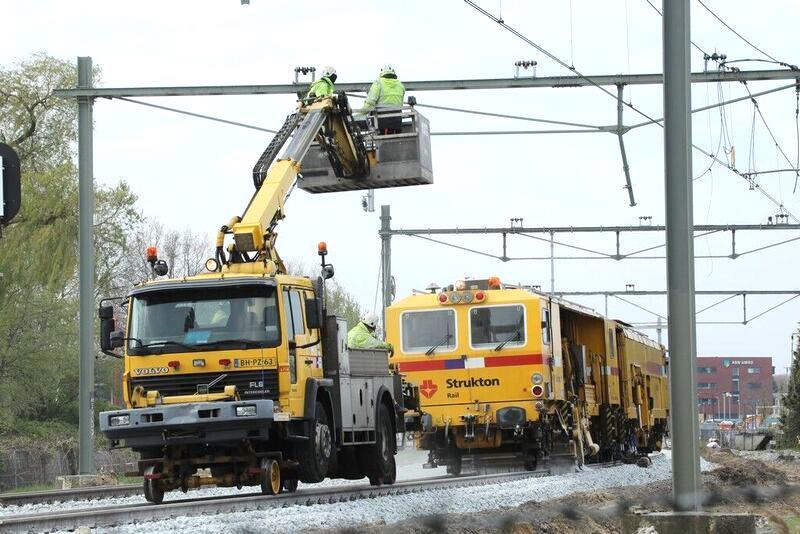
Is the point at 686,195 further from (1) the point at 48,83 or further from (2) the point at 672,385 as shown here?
(1) the point at 48,83

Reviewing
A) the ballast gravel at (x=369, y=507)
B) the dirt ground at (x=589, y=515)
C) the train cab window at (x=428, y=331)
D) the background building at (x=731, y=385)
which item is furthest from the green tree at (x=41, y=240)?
the background building at (x=731, y=385)

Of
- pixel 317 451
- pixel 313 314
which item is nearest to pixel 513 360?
pixel 317 451

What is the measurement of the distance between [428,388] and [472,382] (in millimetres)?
788

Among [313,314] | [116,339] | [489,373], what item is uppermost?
[313,314]

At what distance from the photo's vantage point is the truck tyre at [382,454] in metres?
19.2

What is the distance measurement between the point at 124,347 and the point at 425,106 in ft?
32.5

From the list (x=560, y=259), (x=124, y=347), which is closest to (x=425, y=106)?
(x=124, y=347)

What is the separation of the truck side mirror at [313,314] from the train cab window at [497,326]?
756 centimetres

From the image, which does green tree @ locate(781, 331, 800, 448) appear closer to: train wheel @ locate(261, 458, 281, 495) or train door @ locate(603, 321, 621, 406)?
train door @ locate(603, 321, 621, 406)

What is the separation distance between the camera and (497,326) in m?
23.9

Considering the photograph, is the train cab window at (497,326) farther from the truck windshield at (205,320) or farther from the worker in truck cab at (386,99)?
the truck windshield at (205,320)

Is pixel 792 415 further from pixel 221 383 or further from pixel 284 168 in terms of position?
pixel 221 383

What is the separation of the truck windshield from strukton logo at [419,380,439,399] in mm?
8225

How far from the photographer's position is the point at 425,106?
81.0ft
